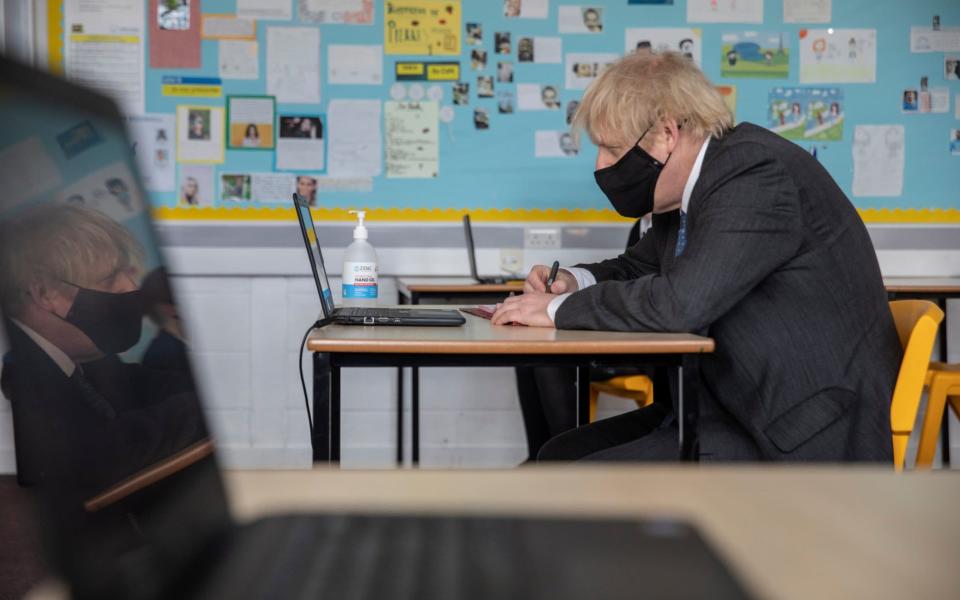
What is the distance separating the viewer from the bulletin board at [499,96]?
3375 mm

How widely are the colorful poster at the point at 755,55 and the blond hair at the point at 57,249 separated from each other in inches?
134

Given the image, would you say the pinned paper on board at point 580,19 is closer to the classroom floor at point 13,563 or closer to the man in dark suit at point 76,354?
the classroom floor at point 13,563

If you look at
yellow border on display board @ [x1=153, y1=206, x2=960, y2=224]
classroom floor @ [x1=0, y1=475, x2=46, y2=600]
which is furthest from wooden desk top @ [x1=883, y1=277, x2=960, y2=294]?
classroom floor @ [x1=0, y1=475, x2=46, y2=600]

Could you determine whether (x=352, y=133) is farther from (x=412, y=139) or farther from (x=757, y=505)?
(x=757, y=505)

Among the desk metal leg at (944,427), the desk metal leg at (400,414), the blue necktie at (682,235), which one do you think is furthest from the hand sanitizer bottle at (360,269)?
the desk metal leg at (944,427)

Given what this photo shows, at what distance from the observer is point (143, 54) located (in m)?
3.36

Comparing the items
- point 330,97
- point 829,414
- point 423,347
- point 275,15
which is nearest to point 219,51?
point 275,15

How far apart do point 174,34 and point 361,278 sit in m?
1.90

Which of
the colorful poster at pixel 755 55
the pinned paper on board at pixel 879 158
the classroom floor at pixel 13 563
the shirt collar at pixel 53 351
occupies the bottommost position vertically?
the classroom floor at pixel 13 563

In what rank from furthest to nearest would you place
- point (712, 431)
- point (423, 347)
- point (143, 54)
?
point (143, 54) → point (712, 431) → point (423, 347)

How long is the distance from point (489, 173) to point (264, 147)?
35.8 inches

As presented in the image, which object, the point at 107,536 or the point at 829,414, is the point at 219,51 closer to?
the point at 829,414

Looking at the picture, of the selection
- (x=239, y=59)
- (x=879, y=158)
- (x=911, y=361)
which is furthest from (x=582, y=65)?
(x=911, y=361)

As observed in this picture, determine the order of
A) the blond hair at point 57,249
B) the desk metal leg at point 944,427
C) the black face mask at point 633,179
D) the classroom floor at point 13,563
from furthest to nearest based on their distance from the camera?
the desk metal leg at point 944,427
the classroom floor at point 13,563
the black face mask at point 633,179
the blond hair at point 57,249
